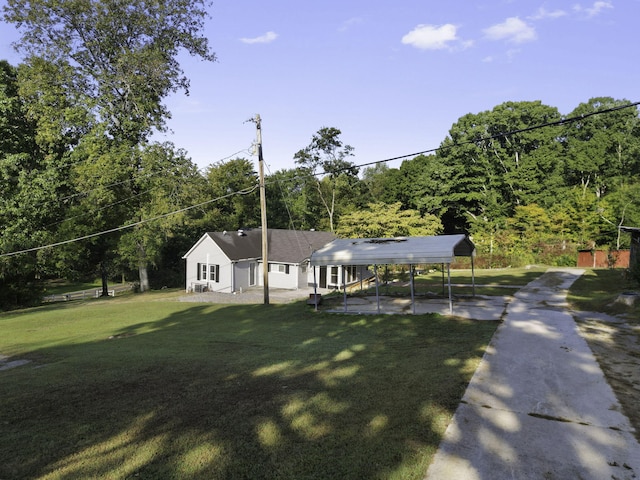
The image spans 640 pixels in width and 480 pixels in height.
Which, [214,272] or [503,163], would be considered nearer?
[214,272]

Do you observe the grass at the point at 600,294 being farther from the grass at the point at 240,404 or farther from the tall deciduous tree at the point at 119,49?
the tall deciduous tree at the point at 119,49

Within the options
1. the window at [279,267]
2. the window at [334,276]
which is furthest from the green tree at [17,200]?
the window at [334,276]

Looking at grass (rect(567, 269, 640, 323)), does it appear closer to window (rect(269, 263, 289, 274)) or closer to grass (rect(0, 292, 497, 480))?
grass (rect(0, 292, 497, 480))

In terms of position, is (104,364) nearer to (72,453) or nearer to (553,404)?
(72,453)

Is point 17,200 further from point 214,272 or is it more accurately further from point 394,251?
point 394,251

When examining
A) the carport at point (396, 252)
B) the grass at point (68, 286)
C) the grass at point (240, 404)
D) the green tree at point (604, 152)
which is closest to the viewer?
the grass at point (240, 404)

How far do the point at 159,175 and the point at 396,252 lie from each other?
2582 centimetres

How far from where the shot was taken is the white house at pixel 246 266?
32500mm

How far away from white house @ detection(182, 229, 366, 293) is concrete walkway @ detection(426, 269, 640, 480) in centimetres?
2309

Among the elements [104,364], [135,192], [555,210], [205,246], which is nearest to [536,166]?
[555,210]

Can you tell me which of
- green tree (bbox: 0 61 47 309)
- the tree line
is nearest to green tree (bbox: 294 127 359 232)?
the tree line

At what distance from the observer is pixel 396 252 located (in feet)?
51.7

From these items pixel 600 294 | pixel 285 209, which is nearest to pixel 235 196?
pixel 285 209

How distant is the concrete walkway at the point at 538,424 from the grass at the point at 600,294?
5.61 metres
